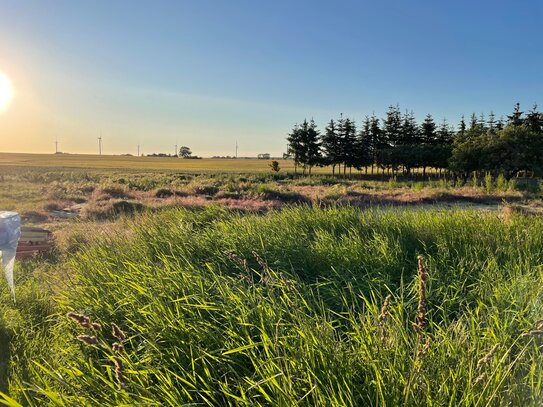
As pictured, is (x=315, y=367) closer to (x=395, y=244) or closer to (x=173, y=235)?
(x=395, y=244)

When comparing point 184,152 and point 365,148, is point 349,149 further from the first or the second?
point 184,152

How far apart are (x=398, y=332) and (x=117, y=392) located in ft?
5.24

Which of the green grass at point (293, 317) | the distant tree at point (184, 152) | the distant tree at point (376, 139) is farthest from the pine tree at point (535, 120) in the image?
the distant tree at point (184, 152)

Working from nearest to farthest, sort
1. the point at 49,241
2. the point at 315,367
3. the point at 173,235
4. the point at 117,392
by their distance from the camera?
the point at 117,392, the point at 315,367, the point at 173,235, the point at 49,241

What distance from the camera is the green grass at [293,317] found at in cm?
191

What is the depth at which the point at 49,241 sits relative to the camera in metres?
8.51

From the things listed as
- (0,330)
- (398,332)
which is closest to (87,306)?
(0,330)

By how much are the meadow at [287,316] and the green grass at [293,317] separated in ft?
0.06

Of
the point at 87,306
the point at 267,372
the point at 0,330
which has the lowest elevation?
the point at 0,330

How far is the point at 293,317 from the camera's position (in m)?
2.41

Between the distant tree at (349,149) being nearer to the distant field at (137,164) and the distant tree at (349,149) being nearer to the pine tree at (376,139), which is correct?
the pine tree at (376,139)

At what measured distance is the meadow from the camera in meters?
1.88

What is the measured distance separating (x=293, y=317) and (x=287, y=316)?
0.31 meters

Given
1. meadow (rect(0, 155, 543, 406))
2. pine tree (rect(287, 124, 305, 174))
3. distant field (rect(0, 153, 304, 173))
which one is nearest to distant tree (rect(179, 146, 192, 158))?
distant field (rect(0, 153, 304, 173))
